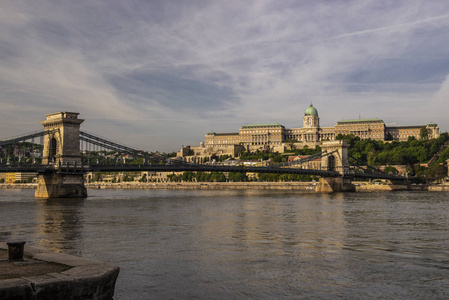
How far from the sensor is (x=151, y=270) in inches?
557

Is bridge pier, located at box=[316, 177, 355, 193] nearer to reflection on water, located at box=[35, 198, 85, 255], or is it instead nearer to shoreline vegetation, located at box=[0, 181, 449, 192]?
shoreline vegetation, located at box=[0, 181, 449, 192]

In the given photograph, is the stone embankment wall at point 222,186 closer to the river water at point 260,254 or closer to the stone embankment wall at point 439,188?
the stone embankment wall at point 439,188

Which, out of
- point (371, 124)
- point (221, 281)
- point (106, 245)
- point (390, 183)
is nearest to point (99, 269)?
point (221, 281)

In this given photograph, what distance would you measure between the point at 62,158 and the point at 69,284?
1809 inches

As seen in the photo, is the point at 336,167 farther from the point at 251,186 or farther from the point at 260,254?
the point at 260,254

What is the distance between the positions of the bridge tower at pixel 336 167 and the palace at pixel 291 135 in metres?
82.4

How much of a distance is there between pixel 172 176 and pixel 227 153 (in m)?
35.9

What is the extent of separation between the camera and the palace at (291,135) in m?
168

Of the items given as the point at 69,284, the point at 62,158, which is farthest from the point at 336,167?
the point at 69,284

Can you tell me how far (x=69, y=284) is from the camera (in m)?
8.41

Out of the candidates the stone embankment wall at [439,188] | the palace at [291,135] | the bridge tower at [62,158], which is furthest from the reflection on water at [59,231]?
the palace at [291,135]

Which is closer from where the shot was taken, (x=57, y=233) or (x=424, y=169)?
(x=57, y=233)

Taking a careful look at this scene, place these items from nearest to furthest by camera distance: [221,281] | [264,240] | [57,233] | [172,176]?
[221,281], [264,240], [57,233], [172,176]

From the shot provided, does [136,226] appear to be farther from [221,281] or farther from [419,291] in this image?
[419,291]
